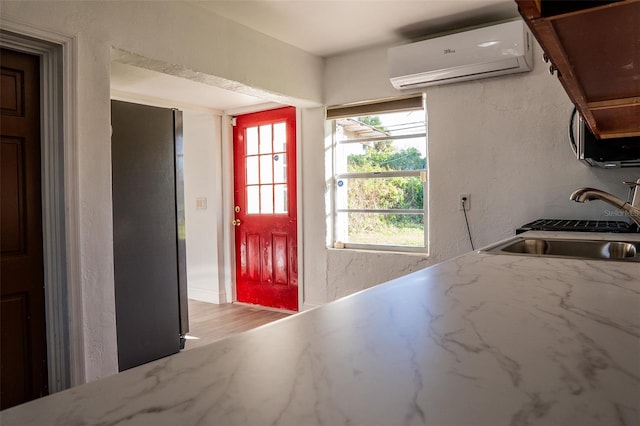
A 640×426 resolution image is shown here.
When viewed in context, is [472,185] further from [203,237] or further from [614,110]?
[203,237]

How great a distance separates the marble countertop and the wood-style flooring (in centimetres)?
294

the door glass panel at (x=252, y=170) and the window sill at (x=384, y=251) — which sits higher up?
the door glass panel at (x=252, y=170)

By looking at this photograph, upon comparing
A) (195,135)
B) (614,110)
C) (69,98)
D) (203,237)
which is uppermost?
(195,135)

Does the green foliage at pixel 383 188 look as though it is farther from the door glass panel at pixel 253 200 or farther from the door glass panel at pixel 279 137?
the door glass panel at pixel 253 200

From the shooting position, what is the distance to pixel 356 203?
12.4ft

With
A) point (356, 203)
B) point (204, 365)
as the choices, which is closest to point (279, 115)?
point (356, 203)

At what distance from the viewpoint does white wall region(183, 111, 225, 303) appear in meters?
4.58

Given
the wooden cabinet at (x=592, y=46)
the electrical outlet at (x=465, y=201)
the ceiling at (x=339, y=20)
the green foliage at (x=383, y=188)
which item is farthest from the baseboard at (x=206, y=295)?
the wooden cabinet at (x=592, y=46)

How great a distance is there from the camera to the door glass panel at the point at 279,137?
13.8ft

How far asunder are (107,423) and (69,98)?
2.04m

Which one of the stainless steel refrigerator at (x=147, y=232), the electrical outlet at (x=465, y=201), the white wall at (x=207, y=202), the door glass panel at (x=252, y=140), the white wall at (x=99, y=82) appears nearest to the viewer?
the white wall at (x=99, y=82)

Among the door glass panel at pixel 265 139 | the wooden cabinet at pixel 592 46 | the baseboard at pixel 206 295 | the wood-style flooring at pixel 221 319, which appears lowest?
the wood-style flooring at pixel 221 319

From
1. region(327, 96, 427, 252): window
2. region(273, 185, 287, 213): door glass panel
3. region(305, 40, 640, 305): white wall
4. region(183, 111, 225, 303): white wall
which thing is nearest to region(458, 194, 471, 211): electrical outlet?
region(305, 40, 640, 305): white wall

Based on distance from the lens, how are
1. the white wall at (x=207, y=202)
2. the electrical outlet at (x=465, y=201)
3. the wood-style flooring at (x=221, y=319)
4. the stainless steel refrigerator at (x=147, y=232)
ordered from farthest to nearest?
the white wall at (x=207, y=202), the wood-style flooring at (x=221, y=319), the electrical outlet at (x=465, y=201), the stainless steel refrigerator at (x=147, y=232)
